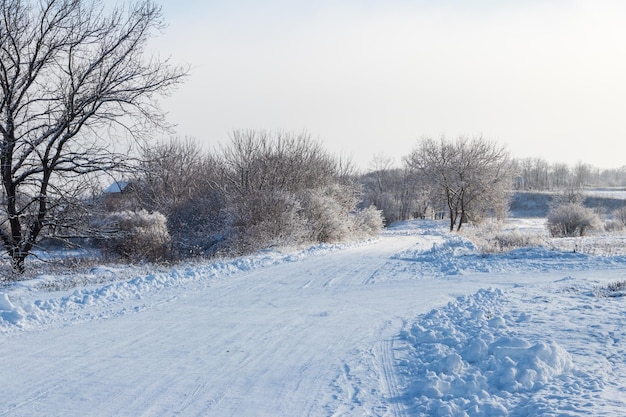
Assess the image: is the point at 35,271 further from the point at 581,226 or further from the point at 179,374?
the point at 581,226

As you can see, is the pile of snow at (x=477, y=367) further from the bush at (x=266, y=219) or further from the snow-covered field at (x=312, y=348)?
the bush at (x=266, y=219)

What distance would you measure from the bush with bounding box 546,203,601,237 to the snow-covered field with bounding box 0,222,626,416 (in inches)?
1021

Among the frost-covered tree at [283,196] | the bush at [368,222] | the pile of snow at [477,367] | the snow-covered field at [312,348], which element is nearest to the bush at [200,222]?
the frost-covered tree at [283,196]

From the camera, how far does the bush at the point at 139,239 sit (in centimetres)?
2355

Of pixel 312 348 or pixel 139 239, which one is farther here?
pixel 139 239

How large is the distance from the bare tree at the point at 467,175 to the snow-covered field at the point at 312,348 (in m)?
33.8

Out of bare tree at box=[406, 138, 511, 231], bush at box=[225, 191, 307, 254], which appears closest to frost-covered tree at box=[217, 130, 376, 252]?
bush at box=[225, 191, 307, 254]

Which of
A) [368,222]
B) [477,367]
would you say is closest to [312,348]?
[477,367]

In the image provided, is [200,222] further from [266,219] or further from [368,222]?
[368,222]

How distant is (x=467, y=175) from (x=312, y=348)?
135ft

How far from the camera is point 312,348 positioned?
22.9ft

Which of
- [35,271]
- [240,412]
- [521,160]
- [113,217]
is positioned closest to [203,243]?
[113,217]

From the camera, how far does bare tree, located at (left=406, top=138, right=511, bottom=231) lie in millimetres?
45625

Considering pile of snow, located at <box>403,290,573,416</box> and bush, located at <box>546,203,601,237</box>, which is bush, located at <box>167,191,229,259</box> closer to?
bush, located at <box>546,203,601,237</box>
